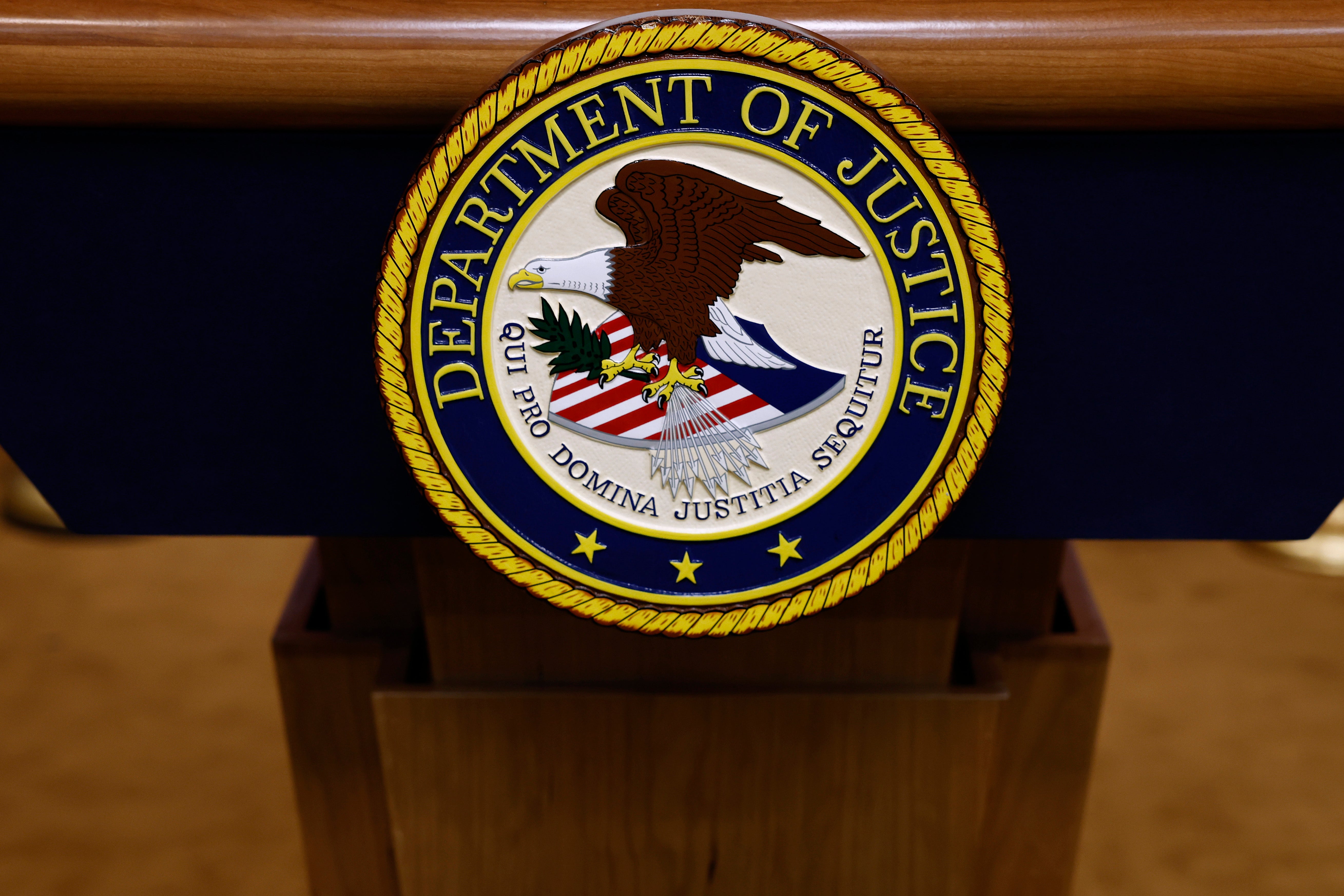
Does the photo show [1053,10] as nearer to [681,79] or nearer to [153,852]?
[681,79]

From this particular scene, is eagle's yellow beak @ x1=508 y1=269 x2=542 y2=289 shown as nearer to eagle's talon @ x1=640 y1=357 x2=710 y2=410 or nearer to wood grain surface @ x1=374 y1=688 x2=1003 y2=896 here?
eagle's talon @ x1=640 y1=357 x2=710 y2=410

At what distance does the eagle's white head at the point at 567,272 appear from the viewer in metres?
0.60

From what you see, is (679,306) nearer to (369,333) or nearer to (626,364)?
(626,364)

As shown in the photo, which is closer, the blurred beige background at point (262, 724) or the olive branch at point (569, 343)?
the olive branch at point (569, 343)

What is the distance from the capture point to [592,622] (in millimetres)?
673

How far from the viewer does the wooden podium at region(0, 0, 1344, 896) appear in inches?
23.8

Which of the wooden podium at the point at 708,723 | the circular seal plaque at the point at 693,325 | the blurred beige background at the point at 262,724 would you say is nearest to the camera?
the circular seal plaque at the point at 693,325

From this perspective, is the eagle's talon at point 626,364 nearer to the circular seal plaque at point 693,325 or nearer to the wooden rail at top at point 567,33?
the circular seal plaque at point 693,325

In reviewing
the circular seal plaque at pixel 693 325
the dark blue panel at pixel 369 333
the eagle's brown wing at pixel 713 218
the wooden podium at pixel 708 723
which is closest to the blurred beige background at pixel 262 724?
the wooden podium at pixel 708 723

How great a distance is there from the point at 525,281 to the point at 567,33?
13 cm

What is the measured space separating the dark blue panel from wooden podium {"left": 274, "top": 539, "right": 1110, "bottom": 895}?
105mm

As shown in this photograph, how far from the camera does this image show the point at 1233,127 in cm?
61

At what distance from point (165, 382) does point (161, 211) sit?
104mm

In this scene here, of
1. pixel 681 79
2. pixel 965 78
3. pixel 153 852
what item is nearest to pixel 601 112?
pixel 681 79
